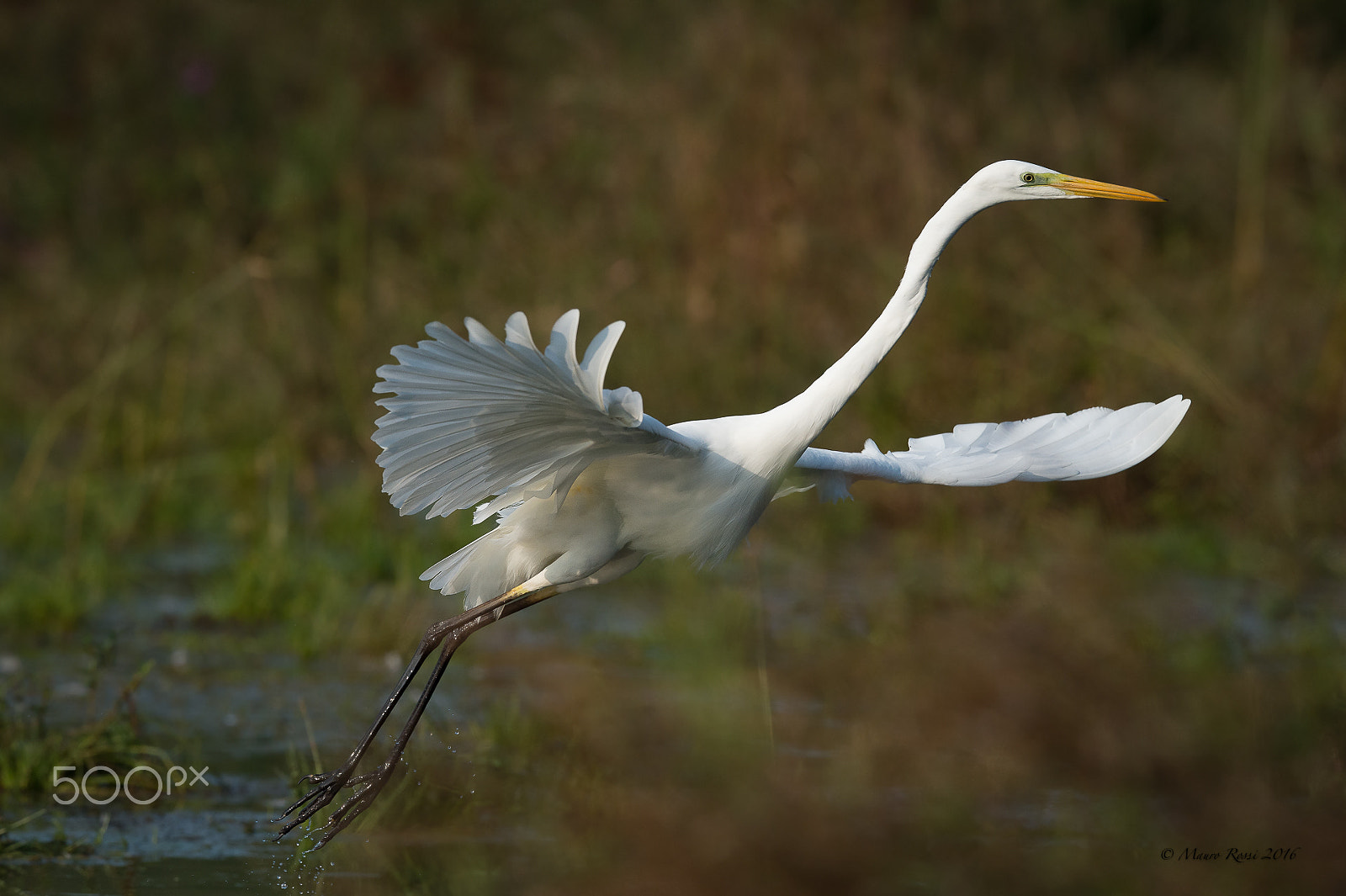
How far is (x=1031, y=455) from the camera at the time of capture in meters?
3.63

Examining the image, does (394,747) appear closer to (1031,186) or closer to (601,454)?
(601,454)

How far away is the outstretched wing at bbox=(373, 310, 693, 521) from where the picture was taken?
2682 mm

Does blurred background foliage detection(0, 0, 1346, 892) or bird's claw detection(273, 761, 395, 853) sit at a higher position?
blurred background foliage detection(0, 0, 1346, 892)

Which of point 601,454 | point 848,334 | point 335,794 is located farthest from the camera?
point 848,334

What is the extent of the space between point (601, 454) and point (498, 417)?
11.6 inches

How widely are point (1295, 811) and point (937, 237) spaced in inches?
Result: 47.7

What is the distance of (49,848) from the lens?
138 inches

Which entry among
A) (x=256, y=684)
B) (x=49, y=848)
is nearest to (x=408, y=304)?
(x=256, y=684)

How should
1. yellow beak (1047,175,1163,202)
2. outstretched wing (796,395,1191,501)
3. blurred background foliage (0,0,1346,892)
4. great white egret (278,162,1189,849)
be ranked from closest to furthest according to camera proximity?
great white egret (278,162,1189,849), yellow beak (1047,175,1163,202), outstretched wing (796,395,1191,501), blurred background foliage (0,0,1346,892)

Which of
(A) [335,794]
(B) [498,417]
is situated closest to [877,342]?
(B) [498,417]

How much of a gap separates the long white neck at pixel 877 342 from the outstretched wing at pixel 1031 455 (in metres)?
0.25

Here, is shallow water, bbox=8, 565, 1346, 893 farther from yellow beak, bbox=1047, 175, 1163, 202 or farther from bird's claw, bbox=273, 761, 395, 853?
yellow beak, bbox=1047, 175, 1163, 202

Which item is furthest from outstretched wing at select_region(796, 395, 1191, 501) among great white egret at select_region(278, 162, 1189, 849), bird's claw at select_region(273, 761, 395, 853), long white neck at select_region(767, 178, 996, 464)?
bird's claw at select_region(273, 761, 395, 853)

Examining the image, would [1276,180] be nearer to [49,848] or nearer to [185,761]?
[185,761]
